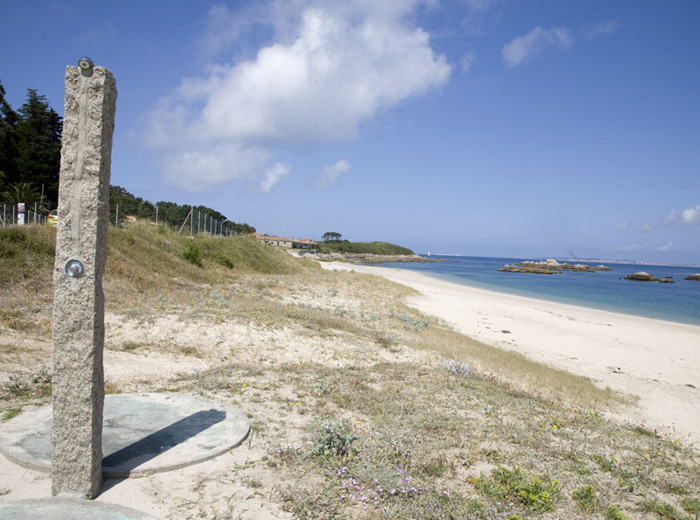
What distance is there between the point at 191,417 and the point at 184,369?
8.70 feet

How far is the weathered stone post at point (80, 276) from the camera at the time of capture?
3256mm

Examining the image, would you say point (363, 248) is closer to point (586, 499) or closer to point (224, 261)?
point (224, 261)

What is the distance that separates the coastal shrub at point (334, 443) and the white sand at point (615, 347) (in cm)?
608

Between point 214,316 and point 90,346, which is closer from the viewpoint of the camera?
point 90,346

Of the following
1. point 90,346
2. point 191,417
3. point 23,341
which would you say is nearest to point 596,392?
point 191,417

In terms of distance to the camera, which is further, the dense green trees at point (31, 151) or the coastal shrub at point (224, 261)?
the dense green trees at point (31, 151)

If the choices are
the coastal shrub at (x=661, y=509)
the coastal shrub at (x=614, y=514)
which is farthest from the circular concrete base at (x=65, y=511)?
the coastal shrub at (x=661, y=509)

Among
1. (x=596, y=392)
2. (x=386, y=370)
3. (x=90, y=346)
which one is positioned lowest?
(x=596, y=392)

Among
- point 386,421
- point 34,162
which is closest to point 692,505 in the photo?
point 386,421

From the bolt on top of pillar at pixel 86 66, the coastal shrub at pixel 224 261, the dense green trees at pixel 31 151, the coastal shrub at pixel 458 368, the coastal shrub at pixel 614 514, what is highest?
the dense green trees at pixel 31 151

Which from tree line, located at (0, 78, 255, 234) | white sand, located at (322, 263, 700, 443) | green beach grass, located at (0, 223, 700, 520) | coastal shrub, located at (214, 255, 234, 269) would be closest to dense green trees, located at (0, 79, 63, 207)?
tree line, located at (0, 78, 255, 234)

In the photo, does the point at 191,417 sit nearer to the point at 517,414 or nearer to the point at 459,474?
the point at 459,474

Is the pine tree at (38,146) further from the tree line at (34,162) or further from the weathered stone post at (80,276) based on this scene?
the weathered stone post at (80,276)

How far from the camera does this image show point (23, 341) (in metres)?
7.28
